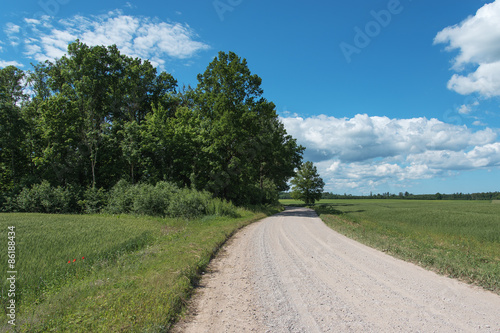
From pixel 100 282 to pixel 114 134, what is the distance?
28.5 metres

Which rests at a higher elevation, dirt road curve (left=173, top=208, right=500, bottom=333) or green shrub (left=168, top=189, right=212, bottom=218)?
green shrub (left=168, top=189, right=212, bottom=218)

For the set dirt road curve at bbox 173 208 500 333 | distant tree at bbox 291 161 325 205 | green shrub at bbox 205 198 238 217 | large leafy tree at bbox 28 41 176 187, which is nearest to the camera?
dirt road curve at bbox 173 208 500 333

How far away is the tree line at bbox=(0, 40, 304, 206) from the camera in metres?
28.2

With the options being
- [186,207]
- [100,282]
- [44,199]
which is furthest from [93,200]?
[100,282]

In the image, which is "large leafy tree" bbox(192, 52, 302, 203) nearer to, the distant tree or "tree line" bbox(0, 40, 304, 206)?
"tree line" bbox(0, 40, 304, 206)

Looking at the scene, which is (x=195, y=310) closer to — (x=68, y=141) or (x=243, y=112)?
(x=243, y=112)

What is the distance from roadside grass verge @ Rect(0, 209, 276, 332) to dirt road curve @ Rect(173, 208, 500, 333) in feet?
1.84

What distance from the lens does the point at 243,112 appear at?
2961 centimetres

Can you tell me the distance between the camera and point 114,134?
30.8 metres

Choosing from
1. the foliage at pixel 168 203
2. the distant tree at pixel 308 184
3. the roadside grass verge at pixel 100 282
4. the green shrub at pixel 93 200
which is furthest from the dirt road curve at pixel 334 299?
the distant tree at pixel 308 184


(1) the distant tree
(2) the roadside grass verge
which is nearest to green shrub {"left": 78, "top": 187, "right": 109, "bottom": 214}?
(2) the roadside grass verge

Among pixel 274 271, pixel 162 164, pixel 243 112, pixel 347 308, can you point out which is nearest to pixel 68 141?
pixel 162 164

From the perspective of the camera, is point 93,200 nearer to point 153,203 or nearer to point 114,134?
point 114,134

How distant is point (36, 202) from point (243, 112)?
903 inches
